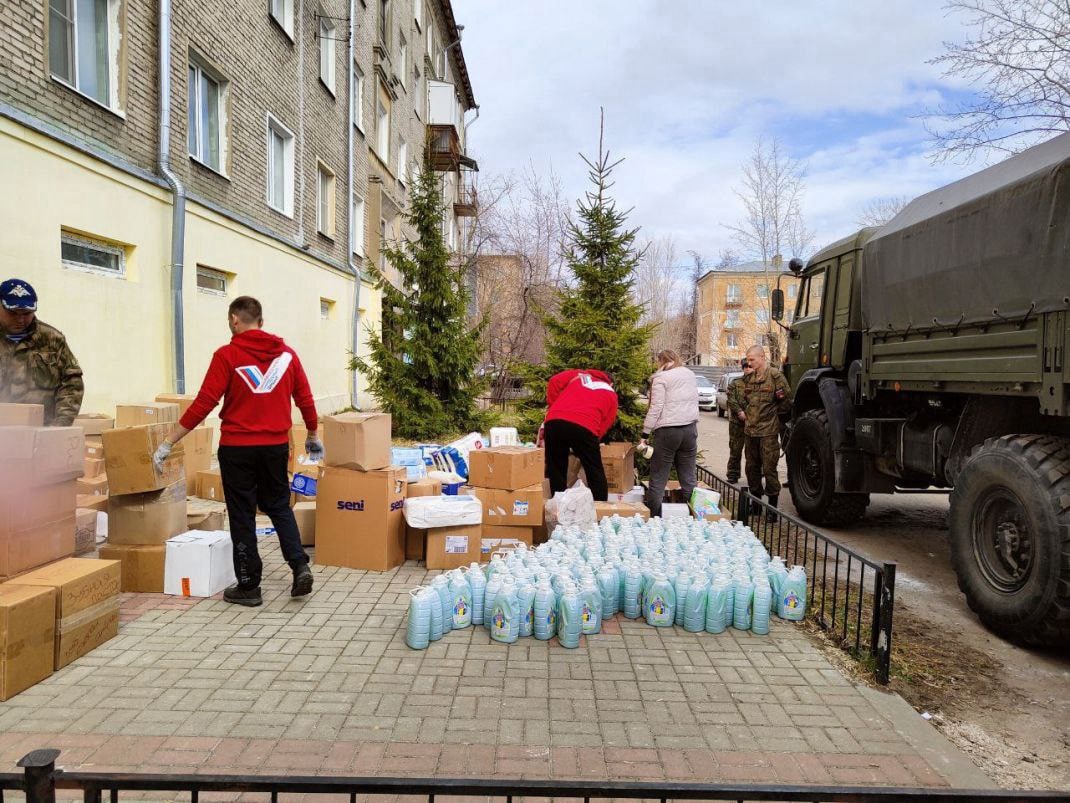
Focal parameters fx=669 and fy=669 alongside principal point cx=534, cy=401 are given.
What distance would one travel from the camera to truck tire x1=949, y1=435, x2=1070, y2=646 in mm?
3922

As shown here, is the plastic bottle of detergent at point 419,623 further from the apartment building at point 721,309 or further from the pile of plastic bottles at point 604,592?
the apartment building at point 721,309

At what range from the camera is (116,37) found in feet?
25.6

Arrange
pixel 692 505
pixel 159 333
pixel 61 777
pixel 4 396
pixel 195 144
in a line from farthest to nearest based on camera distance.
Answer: pixel 195 144, pixel 159 333, pixel 692 505, pixel 4 396, pixel 61 777

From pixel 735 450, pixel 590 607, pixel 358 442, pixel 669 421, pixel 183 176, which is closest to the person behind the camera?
pixel 590 607

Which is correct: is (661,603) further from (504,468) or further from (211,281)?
(211,281)

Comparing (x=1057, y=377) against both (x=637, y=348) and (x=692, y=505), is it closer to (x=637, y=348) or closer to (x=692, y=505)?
(x=692, y=505)

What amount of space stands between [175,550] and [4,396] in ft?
5.23

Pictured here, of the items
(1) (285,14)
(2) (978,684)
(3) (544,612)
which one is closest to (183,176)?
(1) (285,14)

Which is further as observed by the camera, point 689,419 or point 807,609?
point 689,419

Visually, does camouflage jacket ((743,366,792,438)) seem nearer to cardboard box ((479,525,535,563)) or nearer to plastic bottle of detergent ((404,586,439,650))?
cardboard box ((479,525,535,563))

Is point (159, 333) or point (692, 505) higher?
point (159, 333)

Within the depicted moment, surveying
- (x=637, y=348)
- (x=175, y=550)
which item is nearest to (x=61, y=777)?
(x=175, y=550)

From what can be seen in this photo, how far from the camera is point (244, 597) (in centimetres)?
453

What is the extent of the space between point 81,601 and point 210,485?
3.84 m
